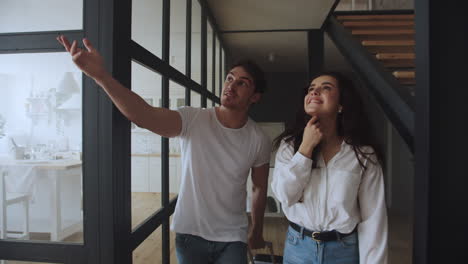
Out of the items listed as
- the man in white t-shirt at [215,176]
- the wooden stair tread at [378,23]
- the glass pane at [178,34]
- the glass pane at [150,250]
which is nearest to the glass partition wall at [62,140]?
the glass pane at [150,250]

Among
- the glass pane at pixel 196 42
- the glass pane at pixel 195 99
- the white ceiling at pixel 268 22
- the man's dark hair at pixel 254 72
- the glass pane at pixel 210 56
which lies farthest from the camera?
the glass pane at pixel 210 56

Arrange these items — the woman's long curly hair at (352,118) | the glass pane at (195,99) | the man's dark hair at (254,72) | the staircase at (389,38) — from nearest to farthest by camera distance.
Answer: the woman's long curly hair at (352,118)
the man's dark hair at (254,72)
the glass pane at (195,99)
the staircase at (389,38)

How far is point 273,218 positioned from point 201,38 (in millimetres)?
3298

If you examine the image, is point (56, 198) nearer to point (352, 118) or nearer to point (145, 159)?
point (145, 159)

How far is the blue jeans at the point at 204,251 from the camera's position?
1237 millimetres

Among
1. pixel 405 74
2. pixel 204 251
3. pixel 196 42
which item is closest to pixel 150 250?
pixel 204 251

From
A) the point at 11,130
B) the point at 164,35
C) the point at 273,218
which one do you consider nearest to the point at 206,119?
the point at 164,35

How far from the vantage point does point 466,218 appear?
76 cm

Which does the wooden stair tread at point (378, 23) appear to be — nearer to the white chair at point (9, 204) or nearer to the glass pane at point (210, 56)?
the glass pane at point (210, 56)

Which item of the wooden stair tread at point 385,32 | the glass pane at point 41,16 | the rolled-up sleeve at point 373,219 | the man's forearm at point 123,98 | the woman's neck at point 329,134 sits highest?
the wooden stair tread at point 385,32

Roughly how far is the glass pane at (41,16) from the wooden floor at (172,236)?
2.50 feet

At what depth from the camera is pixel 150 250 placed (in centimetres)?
152

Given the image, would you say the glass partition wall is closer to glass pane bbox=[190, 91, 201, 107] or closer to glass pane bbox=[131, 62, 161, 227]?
glass pane bbox=[131, 62, 161, 227]

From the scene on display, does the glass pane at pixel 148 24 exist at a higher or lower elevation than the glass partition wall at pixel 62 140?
higher
